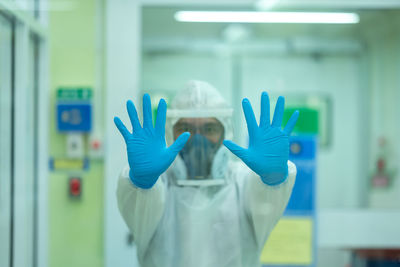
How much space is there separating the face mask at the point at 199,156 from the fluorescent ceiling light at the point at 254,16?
49.8 inches

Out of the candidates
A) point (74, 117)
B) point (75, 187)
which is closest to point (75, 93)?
point (74, 117)

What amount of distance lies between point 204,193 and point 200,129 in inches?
8.3

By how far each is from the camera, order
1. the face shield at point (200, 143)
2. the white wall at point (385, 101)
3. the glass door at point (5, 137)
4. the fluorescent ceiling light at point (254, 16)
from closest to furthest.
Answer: the face shield at point (200, 143), the glass door at point (5, 137), the fluorescent ceiling light at point (254, 16), the white wall at point (385, 101)

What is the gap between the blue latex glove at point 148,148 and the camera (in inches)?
42.3

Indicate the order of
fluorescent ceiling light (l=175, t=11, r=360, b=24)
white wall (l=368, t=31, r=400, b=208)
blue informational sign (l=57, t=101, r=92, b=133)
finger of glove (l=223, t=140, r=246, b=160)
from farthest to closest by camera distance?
white wall (l=368, t=31, r=400, b=208) < fluorescent ceiling light (l=175, t=11, r=360, b=24) < blue informational sign (l=57, t=101, r=92, b=133) < finger of glove (l=223, t=140, r=246, b=160)

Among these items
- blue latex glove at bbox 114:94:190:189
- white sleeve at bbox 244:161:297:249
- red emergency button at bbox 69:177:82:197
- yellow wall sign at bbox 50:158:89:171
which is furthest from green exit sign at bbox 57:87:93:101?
white sleeve at bbox 244:161:297:249

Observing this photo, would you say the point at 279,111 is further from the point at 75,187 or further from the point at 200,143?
the point at 75,187

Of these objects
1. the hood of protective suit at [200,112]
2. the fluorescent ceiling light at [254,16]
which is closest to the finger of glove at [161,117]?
the hood of protective suit at [200,112]

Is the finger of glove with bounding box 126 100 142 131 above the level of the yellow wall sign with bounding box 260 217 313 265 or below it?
above

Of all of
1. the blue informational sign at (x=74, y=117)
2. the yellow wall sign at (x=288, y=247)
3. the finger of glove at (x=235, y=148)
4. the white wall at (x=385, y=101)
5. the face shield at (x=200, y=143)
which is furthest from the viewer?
the white wall at (x=385, y=101)

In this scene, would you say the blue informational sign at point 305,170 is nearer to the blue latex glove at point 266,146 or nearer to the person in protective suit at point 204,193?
the person in protective suit at point 204,193

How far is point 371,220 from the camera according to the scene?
2385 mm

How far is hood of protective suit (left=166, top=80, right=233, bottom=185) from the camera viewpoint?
122 centimetres

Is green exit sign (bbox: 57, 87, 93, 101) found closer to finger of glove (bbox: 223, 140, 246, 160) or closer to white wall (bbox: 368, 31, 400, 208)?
finger of glove (bbox: 223, 140, 246, 160)
